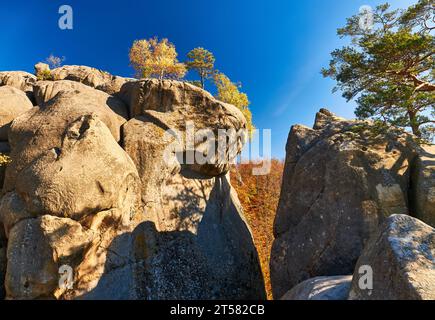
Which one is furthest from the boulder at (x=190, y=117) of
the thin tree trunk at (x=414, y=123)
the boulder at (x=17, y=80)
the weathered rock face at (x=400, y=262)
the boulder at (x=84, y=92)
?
the boulder at (x=17, y=80)

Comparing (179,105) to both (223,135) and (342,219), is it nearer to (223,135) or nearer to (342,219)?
(223,135)

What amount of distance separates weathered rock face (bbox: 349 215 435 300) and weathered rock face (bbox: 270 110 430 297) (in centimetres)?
282

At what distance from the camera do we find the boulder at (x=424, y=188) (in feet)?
28.6

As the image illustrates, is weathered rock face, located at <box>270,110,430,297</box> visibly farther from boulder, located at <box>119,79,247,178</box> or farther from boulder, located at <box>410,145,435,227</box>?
boulder, located at <box>119,79,247,178</box>

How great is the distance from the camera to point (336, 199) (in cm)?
920

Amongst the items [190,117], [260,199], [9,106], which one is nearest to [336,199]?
[190,117]

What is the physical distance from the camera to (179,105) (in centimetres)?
1204

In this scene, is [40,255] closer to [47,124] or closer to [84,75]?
[47,124]

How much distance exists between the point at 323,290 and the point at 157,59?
117 ft

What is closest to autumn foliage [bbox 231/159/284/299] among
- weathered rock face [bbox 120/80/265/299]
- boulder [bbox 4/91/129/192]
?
weathered rock face [bbox 120/80/265/299]

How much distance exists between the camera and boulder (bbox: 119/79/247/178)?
37.7 feet

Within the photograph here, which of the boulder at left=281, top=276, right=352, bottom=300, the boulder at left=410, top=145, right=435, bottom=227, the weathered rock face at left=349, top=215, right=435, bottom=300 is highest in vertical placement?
the boulder at left=410, top=145, right=435, bottom=227

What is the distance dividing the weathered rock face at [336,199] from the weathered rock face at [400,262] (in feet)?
9.25

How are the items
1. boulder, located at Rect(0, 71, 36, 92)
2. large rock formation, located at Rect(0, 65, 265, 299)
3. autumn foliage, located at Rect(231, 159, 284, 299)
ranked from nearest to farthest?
1. large rock formation, located at Rect(0, 65, 265, 299)
2. boulder, located at Rect(0, 71, 36, 92)
3. autumn foliage, located at Rect(231, 159, 284, 299)
